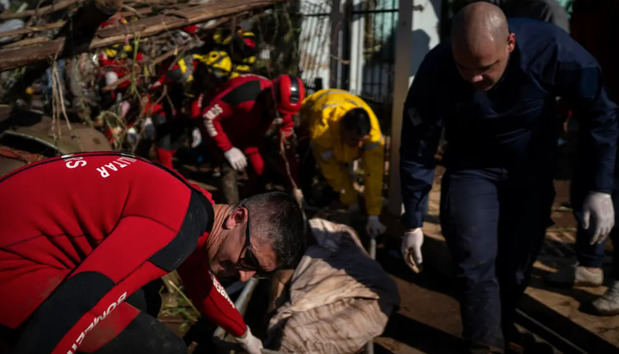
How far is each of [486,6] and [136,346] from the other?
6.18ft

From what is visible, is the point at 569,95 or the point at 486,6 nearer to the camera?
the point at 486,6

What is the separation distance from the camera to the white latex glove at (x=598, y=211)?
241cm

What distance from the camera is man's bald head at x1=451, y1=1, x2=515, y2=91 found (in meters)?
2.14

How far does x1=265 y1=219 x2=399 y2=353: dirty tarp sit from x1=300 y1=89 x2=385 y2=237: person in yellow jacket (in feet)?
2.38

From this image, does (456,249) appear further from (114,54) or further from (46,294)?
(114,54)

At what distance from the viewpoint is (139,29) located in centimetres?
320

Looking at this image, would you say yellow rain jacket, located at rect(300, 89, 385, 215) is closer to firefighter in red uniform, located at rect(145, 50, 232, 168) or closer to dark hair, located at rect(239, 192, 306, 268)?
firefighter in red uniform, located at rect(145, 50, 232, 168)

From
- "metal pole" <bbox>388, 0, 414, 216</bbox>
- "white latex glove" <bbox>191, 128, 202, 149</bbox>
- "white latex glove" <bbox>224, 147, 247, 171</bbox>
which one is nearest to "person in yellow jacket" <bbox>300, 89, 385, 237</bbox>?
A: "metal pole" <bbox>388, 0, 414, 216</bbox>

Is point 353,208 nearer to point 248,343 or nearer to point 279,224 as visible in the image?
point 248,343

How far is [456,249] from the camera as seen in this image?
8.31 ft

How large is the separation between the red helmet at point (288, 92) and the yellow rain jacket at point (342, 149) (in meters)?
0.23

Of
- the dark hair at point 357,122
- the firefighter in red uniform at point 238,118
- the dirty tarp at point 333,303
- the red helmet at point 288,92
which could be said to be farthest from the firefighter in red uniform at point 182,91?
the dirty tarp at point 333,303

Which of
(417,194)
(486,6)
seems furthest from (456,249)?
(486,6)

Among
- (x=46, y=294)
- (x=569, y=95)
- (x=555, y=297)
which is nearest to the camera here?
(x=46, y=294)
